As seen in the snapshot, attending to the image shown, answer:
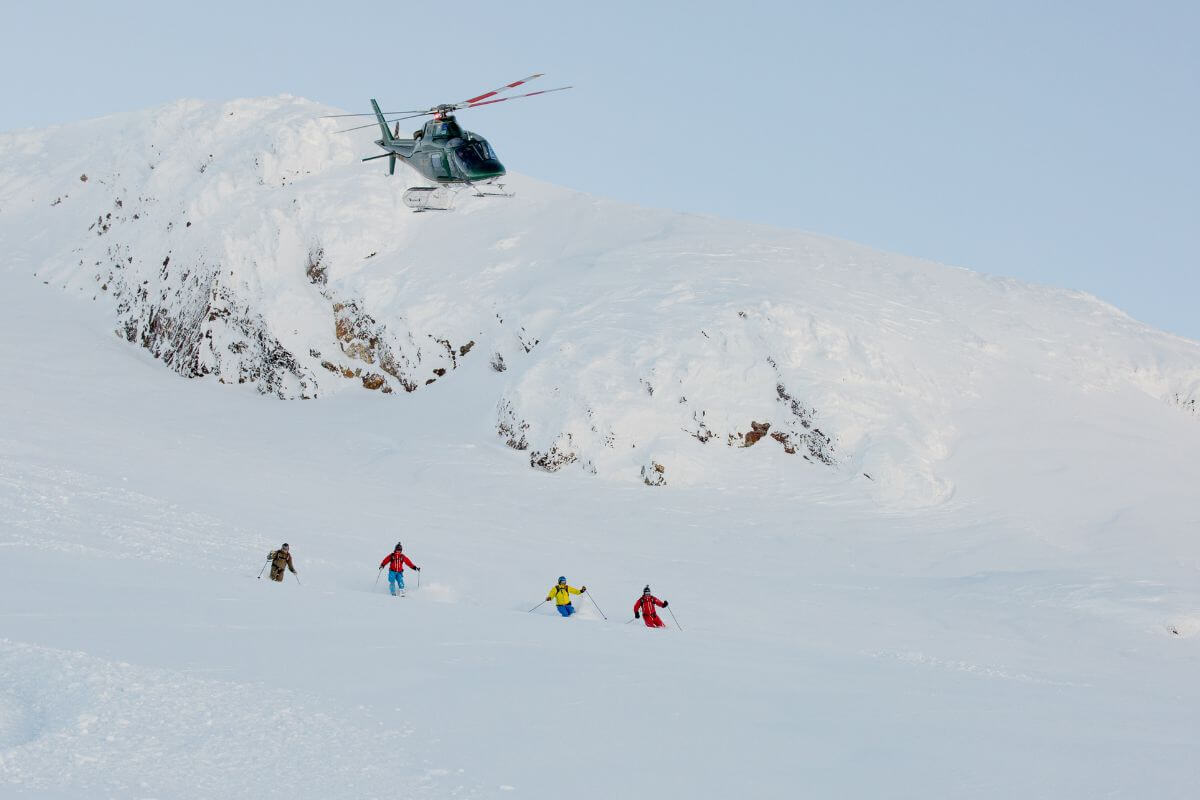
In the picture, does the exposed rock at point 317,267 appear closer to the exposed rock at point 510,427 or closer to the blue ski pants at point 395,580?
the exposed rock at point 510,427

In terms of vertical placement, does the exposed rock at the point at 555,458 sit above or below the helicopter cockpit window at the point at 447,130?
below

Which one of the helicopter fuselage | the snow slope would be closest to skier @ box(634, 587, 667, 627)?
the snow slope

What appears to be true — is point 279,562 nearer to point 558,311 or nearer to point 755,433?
point 755,433

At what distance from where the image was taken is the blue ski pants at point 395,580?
1852 centimetres

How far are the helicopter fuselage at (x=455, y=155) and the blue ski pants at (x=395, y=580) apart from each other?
39.6ft

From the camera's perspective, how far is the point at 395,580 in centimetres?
1855

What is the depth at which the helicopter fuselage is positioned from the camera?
87.3 ft

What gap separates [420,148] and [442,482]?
9.86 m

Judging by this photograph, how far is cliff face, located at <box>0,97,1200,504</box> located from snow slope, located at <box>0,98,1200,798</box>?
0.18 meters

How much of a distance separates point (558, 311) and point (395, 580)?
2015 centimetres

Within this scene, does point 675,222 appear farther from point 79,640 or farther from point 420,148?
point 79,640

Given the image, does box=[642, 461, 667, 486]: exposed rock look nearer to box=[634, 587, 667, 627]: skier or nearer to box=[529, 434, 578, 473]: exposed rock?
box=[529, 434, 578, 473]: exposed rock

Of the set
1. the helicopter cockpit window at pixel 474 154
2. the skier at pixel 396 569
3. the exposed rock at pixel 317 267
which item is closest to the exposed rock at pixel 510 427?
the helicopter cockpit window at pixel 474 154

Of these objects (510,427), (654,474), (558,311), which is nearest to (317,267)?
(558,311)
